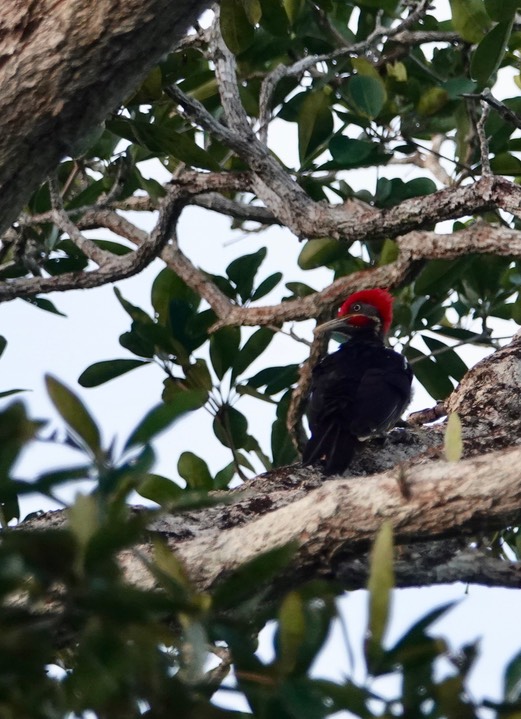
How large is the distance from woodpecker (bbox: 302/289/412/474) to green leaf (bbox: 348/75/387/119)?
1.10 metres

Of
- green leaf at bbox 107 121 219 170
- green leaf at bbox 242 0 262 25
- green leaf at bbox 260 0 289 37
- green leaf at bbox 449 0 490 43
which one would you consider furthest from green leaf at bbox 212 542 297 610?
green leaf at bbox 449 0 490 43

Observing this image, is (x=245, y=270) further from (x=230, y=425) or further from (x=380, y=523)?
(x=380, y=523)

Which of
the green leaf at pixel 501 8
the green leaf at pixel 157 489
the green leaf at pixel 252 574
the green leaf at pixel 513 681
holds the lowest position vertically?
the green leaf at pixel 513 681

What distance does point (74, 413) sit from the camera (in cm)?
160

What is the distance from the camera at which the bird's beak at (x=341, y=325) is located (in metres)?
5.52

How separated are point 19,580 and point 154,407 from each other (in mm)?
331

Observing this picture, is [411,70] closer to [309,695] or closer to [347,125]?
[347,125]

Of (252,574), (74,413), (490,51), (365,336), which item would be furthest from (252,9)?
(252,574)

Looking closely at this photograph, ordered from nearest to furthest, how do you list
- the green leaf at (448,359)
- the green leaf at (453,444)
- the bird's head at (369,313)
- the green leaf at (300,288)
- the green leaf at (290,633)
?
1. the green leaf at (290,633)
2. the green leaf at (453,444)
3. the green leaf at (448,359)
4. the green leaf at (300,288)
5. the bird's head at (369,313)

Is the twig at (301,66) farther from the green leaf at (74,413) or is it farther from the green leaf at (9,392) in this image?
the green leaf at (74,413)

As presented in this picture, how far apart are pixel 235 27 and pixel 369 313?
2669mm

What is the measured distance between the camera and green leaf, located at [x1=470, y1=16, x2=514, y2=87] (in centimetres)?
475

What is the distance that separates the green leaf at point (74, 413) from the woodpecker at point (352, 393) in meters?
3.04

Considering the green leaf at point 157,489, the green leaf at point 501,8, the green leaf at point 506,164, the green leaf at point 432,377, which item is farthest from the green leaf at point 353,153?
the green leaf at point 157,489
